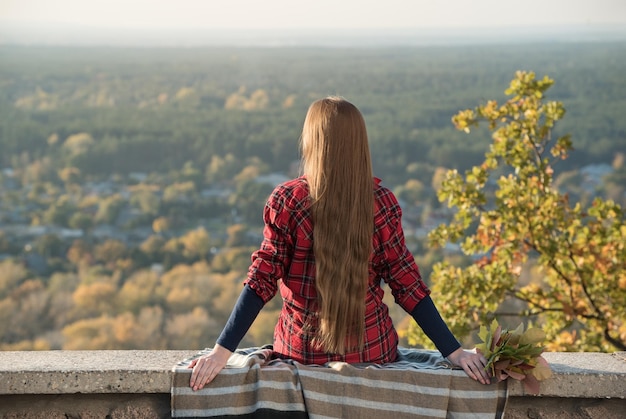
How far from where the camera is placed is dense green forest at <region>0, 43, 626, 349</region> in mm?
30750

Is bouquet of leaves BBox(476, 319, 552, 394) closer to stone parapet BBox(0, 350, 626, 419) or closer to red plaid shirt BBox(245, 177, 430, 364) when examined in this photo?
stone parapet BBox(0, 350, 626, 419)

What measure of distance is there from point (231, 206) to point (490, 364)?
3363 centimetres

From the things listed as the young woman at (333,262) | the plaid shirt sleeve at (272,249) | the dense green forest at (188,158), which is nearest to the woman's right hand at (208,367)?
the young woman at (333,262)

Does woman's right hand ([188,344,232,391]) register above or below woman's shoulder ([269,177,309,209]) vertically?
below

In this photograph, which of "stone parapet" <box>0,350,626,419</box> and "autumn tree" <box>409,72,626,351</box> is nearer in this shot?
"stone parapet" <box>0,350,626,419</box>

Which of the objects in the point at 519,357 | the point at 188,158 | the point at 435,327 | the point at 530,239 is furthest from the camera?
the point at 188,158

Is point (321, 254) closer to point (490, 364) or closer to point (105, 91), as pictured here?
point (490, 364)

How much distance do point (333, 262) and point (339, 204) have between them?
0.47ft

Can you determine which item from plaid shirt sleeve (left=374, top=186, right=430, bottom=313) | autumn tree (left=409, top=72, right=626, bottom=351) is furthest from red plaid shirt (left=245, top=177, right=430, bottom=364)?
autumn tree (left=409, top=72, right=626, bottom=351)

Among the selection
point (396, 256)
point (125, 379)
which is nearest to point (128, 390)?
point (125, 379)

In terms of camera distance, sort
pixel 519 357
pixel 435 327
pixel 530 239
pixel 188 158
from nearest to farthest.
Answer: pixel 519 357, pixel 435 327, pixel 530 239, pixel 188 158

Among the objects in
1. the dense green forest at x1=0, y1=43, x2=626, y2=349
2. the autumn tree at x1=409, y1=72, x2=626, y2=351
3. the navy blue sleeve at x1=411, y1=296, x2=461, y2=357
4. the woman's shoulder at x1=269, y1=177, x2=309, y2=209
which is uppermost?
the woman's shoulder at x1=269, y1=177, x2=309, y2=209

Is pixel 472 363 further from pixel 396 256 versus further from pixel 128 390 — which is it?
pixel 128 390

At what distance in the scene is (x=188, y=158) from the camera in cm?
4022
